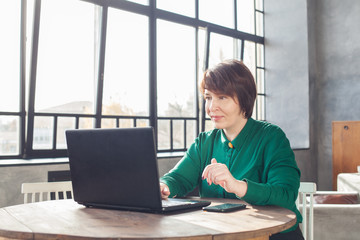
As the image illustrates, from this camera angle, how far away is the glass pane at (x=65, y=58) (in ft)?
12.6

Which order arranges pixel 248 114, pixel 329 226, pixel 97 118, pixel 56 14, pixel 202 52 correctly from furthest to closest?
1. pixel 202 52
2. pixel 97 118
3. pixel 56 14
4. pixel 329 226
5. pixel 248 114

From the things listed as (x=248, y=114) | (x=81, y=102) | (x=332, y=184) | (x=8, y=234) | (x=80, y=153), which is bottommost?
(x=332, y=184)

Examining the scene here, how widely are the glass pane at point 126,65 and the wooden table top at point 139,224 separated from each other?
304cm

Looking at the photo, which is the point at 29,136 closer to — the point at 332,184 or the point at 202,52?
the point at 202,52

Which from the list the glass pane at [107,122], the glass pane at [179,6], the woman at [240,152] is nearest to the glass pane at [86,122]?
the glass pane at [107,122]

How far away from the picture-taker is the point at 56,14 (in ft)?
12.8

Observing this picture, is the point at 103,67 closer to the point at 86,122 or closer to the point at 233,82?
the point at 86,122

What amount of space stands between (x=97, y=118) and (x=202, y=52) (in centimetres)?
209

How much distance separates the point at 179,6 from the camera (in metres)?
5.35

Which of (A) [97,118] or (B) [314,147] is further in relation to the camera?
(B) [314,147]

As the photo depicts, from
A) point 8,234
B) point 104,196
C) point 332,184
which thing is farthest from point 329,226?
point 332,184

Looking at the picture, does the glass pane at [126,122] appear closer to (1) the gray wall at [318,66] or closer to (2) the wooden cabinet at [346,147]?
(1) the gray wall at [318,66]

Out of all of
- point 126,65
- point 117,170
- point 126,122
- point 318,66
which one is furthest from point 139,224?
point 318,66

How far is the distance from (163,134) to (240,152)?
3.37 m
